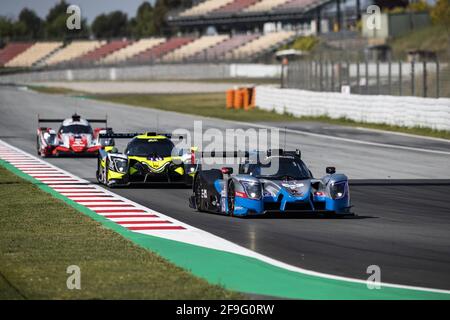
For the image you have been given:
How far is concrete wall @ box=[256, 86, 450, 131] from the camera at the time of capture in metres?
42.2

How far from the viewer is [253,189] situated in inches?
746

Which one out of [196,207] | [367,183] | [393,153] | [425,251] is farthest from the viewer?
[393,153]

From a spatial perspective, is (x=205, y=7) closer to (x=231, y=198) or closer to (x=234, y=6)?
(x=234, y=6)

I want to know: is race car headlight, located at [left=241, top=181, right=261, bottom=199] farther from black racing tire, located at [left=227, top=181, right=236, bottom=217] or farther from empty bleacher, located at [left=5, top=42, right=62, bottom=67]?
empty bleacher, located at [left=5, top=42, right=62, bottom=67]

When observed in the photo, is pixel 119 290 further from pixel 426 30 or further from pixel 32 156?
pixel 426 30

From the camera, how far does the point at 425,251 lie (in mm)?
15430

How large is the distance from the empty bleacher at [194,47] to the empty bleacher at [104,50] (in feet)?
36.0

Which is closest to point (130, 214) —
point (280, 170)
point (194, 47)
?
point (280, 170)

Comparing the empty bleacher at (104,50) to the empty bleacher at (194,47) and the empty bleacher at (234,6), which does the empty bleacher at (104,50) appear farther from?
the empty bleacher at (234,6)

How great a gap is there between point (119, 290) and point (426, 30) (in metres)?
79.5

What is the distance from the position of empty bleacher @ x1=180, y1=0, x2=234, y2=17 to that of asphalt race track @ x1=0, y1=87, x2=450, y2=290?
324 ft

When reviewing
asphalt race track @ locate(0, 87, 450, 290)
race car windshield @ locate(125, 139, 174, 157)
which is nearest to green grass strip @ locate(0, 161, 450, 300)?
asphalt race track @ locate(0, 87, 450, 290)

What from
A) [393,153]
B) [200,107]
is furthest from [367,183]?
[200,107]

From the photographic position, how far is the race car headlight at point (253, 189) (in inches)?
746
